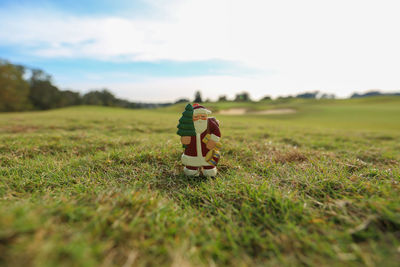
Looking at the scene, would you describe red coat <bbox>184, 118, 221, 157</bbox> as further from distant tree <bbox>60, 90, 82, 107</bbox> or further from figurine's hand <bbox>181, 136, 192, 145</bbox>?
distant tree <bbox>60, 90, 82, 107</bbox>

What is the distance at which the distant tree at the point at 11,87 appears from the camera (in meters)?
35.4

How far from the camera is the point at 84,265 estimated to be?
95 cm

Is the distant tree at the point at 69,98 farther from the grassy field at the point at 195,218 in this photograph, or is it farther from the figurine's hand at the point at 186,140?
the figurine's hand at the point at 186,140

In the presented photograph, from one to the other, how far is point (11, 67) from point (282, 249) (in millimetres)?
54068

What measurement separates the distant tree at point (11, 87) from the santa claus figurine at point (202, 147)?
51.1 metres

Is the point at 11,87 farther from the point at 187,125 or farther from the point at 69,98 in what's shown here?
the point at 187,125

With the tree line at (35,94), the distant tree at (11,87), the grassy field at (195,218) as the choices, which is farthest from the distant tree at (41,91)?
the grassy field at (195,218)

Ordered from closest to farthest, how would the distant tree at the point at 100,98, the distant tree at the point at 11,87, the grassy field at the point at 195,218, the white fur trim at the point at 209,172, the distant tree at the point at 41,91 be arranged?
the grassy field at the point at 195,218 < the white fur trim at the point at 209,172 < the distant tree at the point at 11,87 < the distant tree at the point at 41,91 < the distant tree at the point at 100,98

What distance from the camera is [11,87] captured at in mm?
36594

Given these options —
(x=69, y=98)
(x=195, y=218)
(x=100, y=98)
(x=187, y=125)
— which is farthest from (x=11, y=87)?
(x=195, y=218)

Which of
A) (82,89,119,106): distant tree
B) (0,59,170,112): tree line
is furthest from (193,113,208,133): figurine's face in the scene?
(82,89,119,106): distant tree

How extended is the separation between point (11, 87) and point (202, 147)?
52026mm

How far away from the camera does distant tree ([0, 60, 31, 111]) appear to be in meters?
35.4

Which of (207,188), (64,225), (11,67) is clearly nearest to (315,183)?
(207,188)
